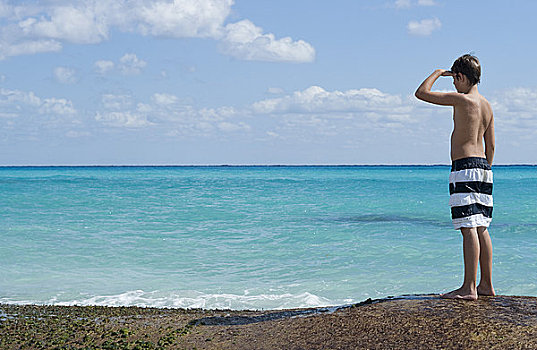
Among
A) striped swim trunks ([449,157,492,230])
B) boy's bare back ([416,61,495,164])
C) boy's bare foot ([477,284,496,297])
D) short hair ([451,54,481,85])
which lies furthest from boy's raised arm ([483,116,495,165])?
boy's bare foot ([477,284,496,297])

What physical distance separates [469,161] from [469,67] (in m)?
0.87

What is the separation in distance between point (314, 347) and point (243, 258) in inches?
322

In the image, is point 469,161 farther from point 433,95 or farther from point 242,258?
point 242,258

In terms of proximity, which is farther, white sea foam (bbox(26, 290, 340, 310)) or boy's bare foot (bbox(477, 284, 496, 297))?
white sea foam (bbox(26, 290, 340, 310))

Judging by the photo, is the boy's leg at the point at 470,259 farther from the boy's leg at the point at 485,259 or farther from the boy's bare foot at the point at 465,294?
the boy's leg at the point at 485,259

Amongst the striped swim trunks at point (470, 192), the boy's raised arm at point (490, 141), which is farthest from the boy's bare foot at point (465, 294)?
the boy's raised arm at point (490, 141)

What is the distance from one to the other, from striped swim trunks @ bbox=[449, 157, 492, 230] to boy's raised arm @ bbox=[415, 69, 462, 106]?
0.55m

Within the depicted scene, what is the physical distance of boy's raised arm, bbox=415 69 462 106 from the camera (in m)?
5.37

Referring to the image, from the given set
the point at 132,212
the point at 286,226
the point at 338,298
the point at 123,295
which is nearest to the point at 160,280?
the point at 123,295

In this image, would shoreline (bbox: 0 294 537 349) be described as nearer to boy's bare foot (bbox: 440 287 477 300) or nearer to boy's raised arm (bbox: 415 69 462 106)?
boy's bare foot (bbox: 440 287 477 300)

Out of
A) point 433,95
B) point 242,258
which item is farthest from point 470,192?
point 242,258

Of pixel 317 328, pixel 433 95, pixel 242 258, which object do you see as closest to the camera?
pixel 317 328

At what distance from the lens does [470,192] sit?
5.29 m

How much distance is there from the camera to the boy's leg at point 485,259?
18.0 feet
